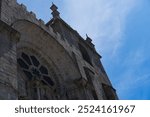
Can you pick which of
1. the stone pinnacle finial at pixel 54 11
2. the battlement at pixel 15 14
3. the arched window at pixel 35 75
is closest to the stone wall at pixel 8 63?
the battlement at pixel 15 14

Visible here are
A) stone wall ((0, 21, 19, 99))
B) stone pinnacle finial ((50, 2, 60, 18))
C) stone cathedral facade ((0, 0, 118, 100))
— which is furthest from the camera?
stone pinnacle finial ((50, 2, 60, 18))

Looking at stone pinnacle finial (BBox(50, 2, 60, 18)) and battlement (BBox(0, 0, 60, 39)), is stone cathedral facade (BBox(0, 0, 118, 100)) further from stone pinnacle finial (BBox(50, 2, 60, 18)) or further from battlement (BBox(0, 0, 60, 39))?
stone pinnacle finial (BBox(50, 2, 60, 18))

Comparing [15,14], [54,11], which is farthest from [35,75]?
[54,11]

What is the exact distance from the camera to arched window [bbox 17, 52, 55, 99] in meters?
9.86

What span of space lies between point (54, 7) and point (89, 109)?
12.7 metres

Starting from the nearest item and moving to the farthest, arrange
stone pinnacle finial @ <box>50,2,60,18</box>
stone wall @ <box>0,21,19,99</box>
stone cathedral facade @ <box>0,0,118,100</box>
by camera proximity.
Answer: stone wall @ <box>0,21,19,99</box>, stone cathedral facade @ <box>0,0,118,100</box>, stone pinnacle finial @ <box>50,2,60,18</box>

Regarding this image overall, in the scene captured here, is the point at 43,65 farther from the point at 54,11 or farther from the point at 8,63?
the point at 54,11

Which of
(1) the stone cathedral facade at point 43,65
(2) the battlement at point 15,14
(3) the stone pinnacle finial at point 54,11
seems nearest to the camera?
(2) the battlement at point 15,14

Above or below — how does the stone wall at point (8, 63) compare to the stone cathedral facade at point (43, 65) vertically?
below

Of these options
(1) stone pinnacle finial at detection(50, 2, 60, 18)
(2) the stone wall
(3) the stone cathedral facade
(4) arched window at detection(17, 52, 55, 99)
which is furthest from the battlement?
(1) stone pinnacle finial at detection(50, 2, 60, 18)

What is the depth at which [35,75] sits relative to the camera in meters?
10.6

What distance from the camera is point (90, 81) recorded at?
12.9 meters

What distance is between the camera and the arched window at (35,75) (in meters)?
9.86

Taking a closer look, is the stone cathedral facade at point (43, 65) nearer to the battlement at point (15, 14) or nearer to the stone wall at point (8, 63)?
the battlement at point (15, 14)
